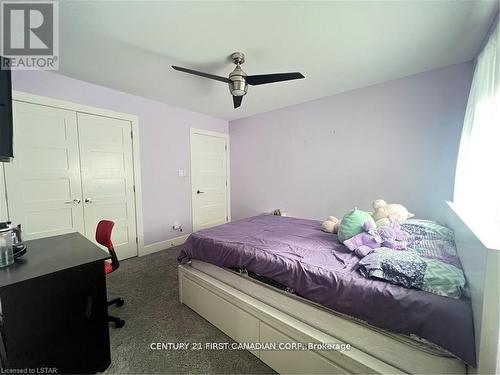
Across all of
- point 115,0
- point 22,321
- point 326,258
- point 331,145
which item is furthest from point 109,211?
point 331,145

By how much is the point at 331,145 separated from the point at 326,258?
211 cm

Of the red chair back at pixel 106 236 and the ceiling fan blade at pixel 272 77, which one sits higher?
the ceiling fan blade at pixel 272 77

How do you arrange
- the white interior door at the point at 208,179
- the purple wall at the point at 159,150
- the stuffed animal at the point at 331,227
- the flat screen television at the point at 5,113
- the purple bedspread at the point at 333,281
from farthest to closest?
the white interior door at the point at 208,179
the purple wall at the point at 159,150
the stuffed animal at the point at 331,227
the flat screen television at the point at 5,113
the purple bedspread at the point at 333,281

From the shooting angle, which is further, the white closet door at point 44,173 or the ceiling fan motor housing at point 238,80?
the white closet door at point 44,173

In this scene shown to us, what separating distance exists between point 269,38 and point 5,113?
1995 mm

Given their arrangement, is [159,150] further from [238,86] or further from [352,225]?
[352,225]

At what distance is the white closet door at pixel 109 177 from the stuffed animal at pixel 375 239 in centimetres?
301

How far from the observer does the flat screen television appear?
1242 mm

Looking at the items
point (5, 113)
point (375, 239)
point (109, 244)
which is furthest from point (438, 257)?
point (5, 113)

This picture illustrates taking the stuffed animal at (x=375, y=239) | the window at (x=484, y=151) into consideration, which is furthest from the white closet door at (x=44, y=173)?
the window at (x=484, y=151)

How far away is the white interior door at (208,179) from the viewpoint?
3.81 m

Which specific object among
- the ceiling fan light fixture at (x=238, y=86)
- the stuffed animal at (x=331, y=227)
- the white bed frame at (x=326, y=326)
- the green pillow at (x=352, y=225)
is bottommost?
the white bed frame at (x=326, y=326)

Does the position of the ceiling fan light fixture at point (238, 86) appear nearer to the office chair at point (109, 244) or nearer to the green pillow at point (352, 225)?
the green pillow at point (352, 225)

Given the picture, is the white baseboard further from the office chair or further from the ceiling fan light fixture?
the ceiling fan light fixture
